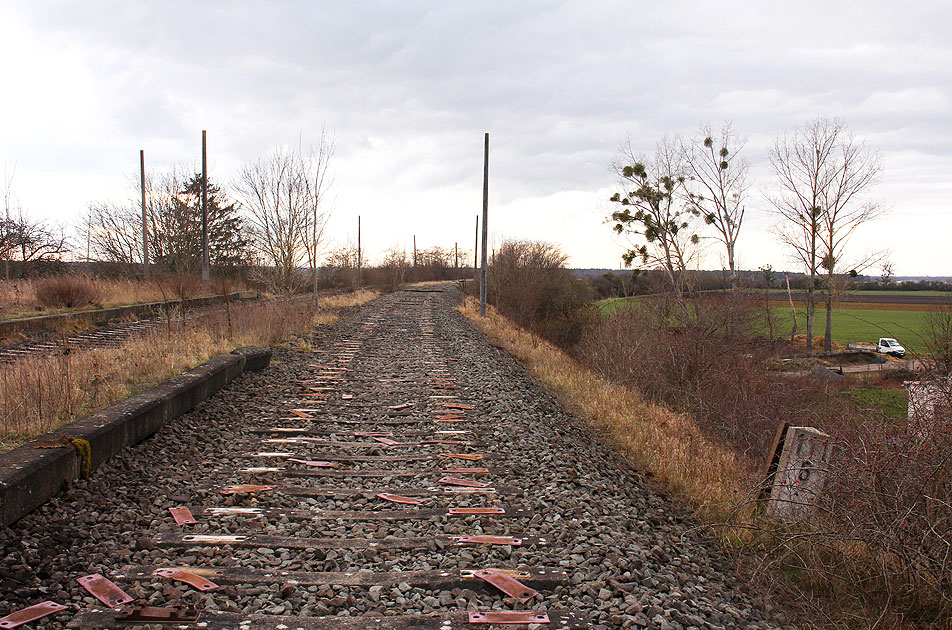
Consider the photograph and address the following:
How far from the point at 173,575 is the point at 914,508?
176 inches

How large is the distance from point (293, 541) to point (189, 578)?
0.73 m

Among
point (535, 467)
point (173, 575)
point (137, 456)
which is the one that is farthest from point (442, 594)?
point (137, 456)

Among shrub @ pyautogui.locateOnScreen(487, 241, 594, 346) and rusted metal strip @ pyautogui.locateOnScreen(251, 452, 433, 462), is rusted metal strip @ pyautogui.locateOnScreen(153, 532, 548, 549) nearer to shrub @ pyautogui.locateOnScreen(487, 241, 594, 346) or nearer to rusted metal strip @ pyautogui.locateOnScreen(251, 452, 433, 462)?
rusted metal strip @ pyautogui.locateOnScreen(251, 452, 433, 462)

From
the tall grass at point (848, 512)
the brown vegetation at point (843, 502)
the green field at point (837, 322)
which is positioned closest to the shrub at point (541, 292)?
the green field at point (837, 322)

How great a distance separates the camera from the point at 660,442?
7133 millimetres

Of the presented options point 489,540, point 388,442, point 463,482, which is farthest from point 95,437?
point 489,540

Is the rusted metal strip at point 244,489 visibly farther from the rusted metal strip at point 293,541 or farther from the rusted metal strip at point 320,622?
the rusted metal strip at point 320,622

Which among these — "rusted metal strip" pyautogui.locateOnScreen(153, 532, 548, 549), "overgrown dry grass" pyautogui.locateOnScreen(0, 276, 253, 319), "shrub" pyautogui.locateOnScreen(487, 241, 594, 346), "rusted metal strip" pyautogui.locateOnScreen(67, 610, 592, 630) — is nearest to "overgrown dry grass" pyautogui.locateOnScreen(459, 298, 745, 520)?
"rusted metal strip" pyautogui.locateOnScreen(153, 532, 548, 549)

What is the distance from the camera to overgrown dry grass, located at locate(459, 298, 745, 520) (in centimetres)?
568

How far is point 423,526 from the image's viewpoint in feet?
14.9

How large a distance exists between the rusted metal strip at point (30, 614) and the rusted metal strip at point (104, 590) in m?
0.18

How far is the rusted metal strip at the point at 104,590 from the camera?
131 inches

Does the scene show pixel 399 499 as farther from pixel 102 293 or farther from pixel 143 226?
pixel 143 226

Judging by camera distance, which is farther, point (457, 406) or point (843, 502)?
point (457, 406)
